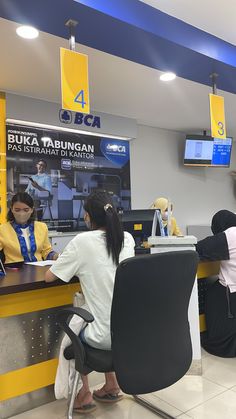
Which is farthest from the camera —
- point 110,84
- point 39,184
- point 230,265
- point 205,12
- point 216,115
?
point 39,184

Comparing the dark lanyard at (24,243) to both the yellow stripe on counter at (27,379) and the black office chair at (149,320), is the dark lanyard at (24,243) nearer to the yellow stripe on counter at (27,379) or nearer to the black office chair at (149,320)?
the yellow stripe on counter at (27,379)

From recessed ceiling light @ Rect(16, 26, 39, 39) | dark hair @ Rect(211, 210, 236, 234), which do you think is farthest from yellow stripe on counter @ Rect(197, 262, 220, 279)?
recessed ceiling light @ Rect(16, 26, 39, 39)

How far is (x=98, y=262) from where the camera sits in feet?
5.89

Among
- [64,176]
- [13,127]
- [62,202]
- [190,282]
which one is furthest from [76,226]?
[190,282]

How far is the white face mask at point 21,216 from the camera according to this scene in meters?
2.82

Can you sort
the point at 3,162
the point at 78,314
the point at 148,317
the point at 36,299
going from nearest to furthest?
the point at 148,317 → the point at 78,314 → the point at 36,299 → the point at 3,162

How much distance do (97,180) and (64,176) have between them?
57 centimetres

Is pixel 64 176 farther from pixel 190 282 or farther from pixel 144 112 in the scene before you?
pixel 190 282

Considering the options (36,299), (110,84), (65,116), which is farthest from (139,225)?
(65,116)

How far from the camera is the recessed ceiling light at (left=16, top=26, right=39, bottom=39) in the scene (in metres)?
2.76

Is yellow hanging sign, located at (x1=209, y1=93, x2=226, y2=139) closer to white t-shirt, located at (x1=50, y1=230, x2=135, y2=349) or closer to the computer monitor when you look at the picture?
the computer monitor

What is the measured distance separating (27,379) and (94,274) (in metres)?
0.91

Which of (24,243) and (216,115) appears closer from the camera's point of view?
(24,243)

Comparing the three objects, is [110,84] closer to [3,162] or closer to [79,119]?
[79,119]
